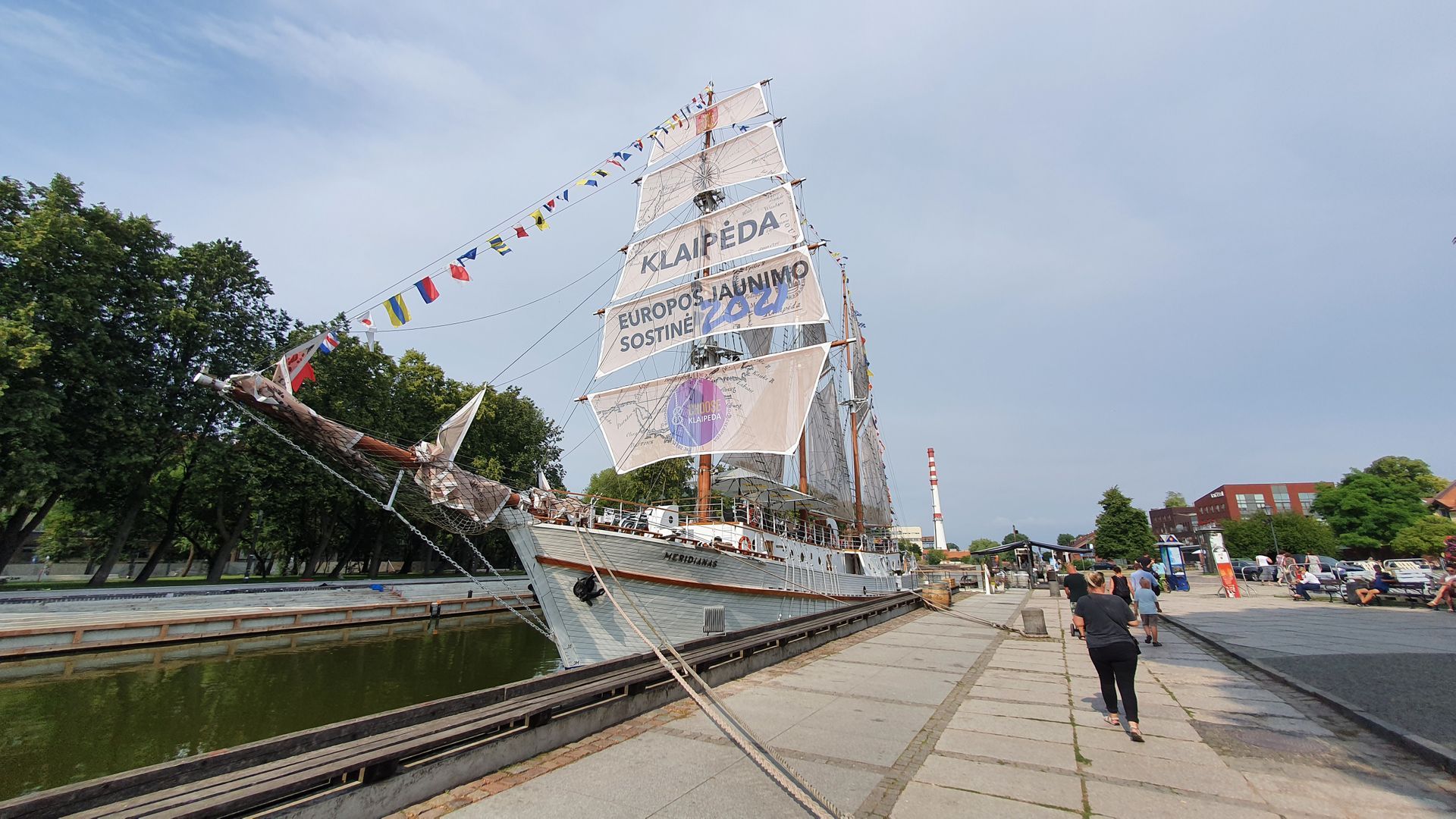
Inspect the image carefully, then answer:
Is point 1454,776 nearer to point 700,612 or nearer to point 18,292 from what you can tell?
point 700,612

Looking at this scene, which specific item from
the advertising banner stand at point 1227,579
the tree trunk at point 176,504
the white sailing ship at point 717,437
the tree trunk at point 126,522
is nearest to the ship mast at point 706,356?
the white sailing ship at point 717,437

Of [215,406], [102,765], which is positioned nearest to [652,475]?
[215,406]

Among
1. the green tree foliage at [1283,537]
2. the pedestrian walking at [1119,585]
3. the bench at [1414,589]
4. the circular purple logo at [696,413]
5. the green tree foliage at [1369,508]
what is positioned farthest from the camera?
the green tree foliage at [1283,537]

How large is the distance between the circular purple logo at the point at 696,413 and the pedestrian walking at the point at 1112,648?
55.9 feet

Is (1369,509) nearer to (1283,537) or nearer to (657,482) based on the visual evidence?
(1283,537)

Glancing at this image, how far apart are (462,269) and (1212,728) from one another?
54.3 ft

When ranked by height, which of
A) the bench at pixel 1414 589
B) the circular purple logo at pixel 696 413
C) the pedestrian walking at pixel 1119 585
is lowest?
the bench at pixel 1414 589

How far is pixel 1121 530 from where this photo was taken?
58.1 metres

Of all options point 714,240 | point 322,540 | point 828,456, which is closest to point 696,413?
point 714,240

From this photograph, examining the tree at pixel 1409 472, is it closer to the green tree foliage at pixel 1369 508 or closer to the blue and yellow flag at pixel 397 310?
the green tree foliage at pixel 1369 508

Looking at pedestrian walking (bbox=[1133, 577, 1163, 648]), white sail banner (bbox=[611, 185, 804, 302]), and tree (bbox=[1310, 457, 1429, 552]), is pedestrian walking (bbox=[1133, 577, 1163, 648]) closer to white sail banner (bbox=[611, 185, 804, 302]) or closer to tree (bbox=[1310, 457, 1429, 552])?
white sail banner (bbox=[611, 185, 804, 302])

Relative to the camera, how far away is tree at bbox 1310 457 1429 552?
4628 cm

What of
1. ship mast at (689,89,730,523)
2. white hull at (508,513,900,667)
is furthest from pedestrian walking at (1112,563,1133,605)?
ship mast at (689,89,730,523)

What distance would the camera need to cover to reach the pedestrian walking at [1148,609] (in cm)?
1185
